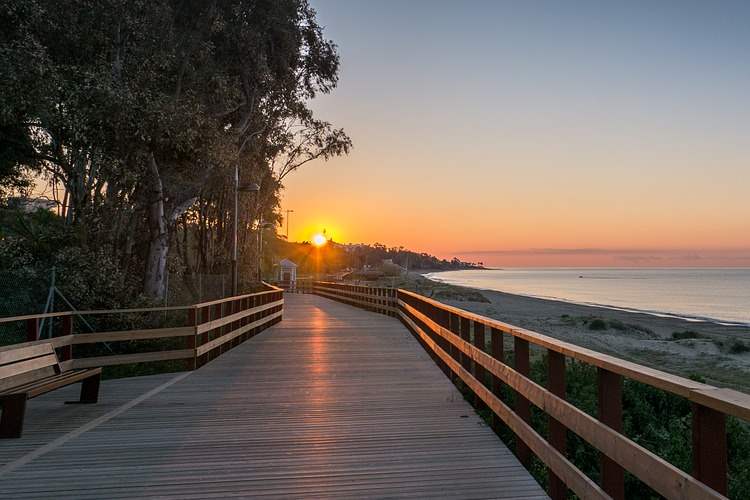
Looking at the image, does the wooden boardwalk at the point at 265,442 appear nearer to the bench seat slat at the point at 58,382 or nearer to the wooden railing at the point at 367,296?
the bench seat slat at the point at 58,382

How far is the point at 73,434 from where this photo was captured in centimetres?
604

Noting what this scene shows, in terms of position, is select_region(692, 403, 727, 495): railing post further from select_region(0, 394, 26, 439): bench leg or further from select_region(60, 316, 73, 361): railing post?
select_region(60, 316, 73, 361): railing post

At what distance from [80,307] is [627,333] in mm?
26353

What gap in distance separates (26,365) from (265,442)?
2882 millimetres

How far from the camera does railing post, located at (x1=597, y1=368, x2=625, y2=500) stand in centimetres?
344

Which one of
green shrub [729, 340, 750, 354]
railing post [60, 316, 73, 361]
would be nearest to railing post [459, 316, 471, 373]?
railing post [60, 316, 73, 361]

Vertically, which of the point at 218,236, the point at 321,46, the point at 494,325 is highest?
the point at 321,46

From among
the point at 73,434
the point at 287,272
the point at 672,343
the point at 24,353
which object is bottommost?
the point at 672,343

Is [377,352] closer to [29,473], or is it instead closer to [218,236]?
[29,473]

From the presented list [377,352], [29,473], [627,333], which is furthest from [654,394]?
[627,333]

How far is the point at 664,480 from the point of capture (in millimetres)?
2799

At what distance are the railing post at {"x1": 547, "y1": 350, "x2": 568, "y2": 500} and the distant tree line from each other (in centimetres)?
1214

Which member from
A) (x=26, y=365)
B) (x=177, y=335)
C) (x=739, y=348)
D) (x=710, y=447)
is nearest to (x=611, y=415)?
(x=710, y=447)

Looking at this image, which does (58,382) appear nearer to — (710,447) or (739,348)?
(710,447)
